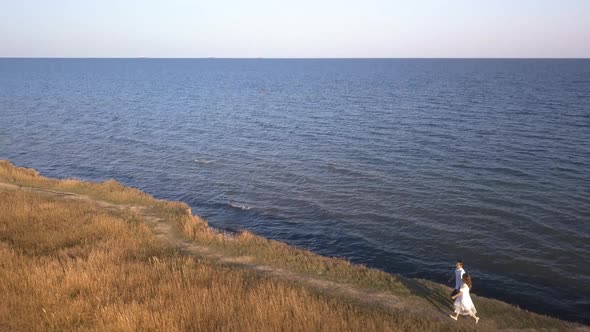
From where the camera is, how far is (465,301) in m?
13.8

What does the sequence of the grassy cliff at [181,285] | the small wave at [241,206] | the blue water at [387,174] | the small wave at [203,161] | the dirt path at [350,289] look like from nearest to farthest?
the grassy cliff at [181,285] < the dirt path at [350,289] < the blue water at [387,174] < the small wave at [241,206] < the small wave at [203,161]

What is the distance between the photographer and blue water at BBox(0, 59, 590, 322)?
22047 millimetres

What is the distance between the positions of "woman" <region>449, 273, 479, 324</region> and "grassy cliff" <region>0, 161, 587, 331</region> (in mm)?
329

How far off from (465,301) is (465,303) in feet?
0.22

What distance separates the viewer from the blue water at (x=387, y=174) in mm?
22047

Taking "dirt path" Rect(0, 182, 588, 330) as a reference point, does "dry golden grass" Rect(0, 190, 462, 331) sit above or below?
above

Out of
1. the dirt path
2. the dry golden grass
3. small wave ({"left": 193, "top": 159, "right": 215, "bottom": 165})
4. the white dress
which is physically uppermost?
the dry golden grass

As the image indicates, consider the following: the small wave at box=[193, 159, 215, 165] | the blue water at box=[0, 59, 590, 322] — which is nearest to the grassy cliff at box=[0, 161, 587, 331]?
the blue water at box=[0, 59, 590, 322]

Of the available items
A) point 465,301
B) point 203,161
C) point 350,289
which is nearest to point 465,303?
point 465,301

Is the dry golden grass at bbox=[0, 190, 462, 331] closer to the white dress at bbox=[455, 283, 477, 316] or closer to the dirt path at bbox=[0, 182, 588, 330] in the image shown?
the dirt path at bbox=[0, 182, 588, 330]

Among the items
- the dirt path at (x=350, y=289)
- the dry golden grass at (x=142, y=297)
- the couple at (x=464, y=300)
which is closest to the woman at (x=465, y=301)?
the couple at (x=464, y=300)

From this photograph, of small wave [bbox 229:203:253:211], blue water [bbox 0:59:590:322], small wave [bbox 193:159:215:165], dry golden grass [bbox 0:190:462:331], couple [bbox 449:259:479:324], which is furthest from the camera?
small wave [bbox 193:159:215:165]

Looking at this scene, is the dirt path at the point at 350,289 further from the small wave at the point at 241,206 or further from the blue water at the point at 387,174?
the small wave at the point at 241,206

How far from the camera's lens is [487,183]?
3194 cm
